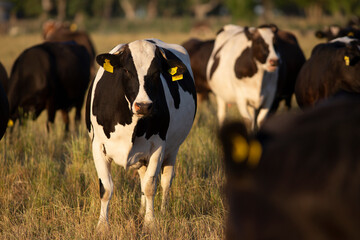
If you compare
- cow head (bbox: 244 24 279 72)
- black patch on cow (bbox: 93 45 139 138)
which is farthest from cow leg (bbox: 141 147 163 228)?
cow head (bbox: 244 24 279 72)

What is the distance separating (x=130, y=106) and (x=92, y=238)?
3.72 ft

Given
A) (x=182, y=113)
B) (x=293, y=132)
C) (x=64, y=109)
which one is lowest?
(x=64, y=109)

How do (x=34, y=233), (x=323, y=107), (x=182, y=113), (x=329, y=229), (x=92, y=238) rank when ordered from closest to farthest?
(x=329, y=229) < (x=323, y=107) < (x=92, y=238) < (x=34, y=233) < (x=182, y=113)

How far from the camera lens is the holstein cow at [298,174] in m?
1.10

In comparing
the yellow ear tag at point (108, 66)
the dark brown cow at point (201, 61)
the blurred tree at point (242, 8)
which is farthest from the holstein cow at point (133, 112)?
the blurred tree at point (242, 8)

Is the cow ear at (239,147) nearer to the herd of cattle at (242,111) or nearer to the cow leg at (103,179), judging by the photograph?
the herd of cattle at (242,111)

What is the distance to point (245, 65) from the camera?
8664 mm

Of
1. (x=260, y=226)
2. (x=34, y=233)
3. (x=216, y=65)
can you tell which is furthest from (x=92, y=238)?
(x=216, y=65)

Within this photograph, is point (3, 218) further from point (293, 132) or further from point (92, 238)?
point (293, 132)

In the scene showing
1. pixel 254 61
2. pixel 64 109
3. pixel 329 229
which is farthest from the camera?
pixel 64 109

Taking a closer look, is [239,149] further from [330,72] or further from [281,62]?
[281,62]

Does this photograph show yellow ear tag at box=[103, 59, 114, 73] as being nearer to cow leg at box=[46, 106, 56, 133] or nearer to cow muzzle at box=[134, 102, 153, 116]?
cow muzzle at box=[134, 102, 153, 116]

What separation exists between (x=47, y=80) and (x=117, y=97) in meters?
4.47

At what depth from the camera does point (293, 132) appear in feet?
3.92
